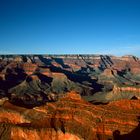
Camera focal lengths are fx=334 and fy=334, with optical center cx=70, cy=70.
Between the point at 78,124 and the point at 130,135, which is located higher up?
the point at 78,124

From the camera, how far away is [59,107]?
3014 inches

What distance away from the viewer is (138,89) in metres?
165

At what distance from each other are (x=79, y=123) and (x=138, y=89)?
102133 millimetres

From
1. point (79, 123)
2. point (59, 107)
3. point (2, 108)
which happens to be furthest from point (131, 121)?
point (2, 108)

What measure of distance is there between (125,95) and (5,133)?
9972cm

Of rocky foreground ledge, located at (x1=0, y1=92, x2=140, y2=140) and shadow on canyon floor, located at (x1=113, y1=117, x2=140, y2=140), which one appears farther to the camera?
rocky foreground ledge, located at (x1=0, y1=92, x2=140, y2=140)

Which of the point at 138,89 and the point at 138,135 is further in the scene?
the point at 138,89

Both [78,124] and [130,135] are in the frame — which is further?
[78,124]

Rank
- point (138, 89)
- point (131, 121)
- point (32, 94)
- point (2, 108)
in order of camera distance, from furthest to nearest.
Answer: point (32, 94) → point (138, 89) → point (2, 108) → point (131, 121)

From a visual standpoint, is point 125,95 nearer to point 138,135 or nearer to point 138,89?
point 138,89

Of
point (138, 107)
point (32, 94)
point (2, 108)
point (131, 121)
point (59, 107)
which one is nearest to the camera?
point (131, 121)

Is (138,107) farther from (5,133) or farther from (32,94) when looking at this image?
(32,94)

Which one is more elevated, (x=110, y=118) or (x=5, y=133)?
(x=110, y=118)

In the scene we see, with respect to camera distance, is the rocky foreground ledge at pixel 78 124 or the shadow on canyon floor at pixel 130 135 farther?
the rocky foreground ledge at pixel 78 124
